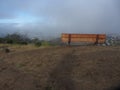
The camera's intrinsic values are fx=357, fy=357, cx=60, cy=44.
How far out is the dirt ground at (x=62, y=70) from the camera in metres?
13.6

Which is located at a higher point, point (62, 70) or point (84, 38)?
point (62, 70)

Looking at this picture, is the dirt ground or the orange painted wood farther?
the orange painted wood

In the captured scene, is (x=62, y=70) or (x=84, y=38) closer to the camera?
(x=62, y=70)

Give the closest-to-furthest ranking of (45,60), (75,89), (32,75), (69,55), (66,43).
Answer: (75,89) < (32,75) < (45,60) < (69,55) < (66,43)

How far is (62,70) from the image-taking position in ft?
51.1

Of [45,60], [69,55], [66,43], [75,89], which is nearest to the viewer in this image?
[75,89]

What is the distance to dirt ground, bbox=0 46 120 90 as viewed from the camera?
13.6 metres

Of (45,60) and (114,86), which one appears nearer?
(114,86)

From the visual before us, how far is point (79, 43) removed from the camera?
26.3m

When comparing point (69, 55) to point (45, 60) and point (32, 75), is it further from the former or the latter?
point (32, 75)

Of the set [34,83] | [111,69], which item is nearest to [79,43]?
[111,69]

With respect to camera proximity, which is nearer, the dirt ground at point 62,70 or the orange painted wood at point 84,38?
the dirt ground at point 62,70

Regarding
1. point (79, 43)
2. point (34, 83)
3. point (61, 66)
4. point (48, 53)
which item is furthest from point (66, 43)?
point (34, 83)

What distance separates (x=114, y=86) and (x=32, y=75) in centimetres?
361
